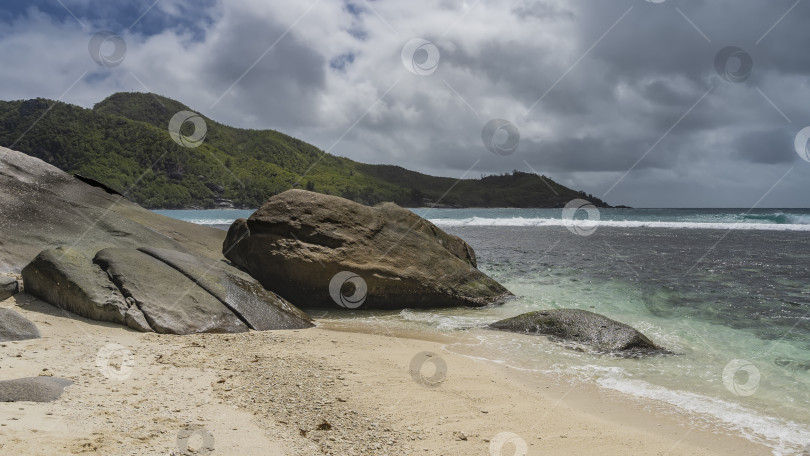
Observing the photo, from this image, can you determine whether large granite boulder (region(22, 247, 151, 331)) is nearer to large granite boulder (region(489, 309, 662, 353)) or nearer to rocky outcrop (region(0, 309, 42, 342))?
rocky outcrop (region(0, 309, 42, 342))

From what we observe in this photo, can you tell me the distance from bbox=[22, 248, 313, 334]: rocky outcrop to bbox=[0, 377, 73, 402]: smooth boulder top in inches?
106

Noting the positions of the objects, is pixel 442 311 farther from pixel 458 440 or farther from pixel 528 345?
pixel 458 440

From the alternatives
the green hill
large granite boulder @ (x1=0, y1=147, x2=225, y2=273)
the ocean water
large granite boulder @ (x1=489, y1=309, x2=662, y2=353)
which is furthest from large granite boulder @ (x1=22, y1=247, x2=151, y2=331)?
the green hill

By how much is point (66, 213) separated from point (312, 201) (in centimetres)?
483

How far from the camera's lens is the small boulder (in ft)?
22.4

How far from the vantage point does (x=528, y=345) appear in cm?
783

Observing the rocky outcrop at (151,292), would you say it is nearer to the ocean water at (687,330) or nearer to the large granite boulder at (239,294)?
the large granite boulder at (239,294)

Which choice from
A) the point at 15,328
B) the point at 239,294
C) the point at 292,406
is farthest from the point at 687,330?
the point at 15,328

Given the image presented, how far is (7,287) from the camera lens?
6891mm

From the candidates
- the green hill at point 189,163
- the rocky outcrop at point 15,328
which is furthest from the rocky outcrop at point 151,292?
the green hill at point 189,163

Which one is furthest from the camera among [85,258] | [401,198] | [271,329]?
[401,198]

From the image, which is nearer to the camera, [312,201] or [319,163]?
[312,201]

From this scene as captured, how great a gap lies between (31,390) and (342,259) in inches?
270

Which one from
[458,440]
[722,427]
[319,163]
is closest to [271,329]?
[458,440]
